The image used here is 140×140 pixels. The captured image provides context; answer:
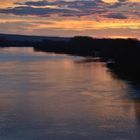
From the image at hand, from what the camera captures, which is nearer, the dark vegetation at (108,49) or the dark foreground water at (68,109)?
the dark foreground water at (68,109)

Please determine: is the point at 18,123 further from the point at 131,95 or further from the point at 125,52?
the point at 125,52

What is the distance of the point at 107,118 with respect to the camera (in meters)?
6.23

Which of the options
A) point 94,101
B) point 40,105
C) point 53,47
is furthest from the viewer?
point 53,47

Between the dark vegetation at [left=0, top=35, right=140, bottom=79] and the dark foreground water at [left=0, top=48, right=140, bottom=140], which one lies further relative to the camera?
the dark vegetation at [left=0, top=35, right=140, bottom=79]

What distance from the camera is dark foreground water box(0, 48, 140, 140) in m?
5.48

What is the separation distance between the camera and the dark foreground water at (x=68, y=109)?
5.48 metres

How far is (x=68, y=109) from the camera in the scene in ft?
22.1

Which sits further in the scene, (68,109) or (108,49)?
(108,49)

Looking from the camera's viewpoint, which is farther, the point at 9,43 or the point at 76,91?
the point at 9,43

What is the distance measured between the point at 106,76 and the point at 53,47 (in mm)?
18606

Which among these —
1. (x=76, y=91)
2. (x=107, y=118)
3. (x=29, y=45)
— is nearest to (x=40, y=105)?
(x=107, y=118)

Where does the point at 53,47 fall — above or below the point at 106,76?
below

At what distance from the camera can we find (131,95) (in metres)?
8.23

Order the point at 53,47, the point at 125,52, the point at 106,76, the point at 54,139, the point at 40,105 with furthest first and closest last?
A: the point at 53,47, the point at 125,52, the point at 106,76, the point at 40,105, the point at 54,139
